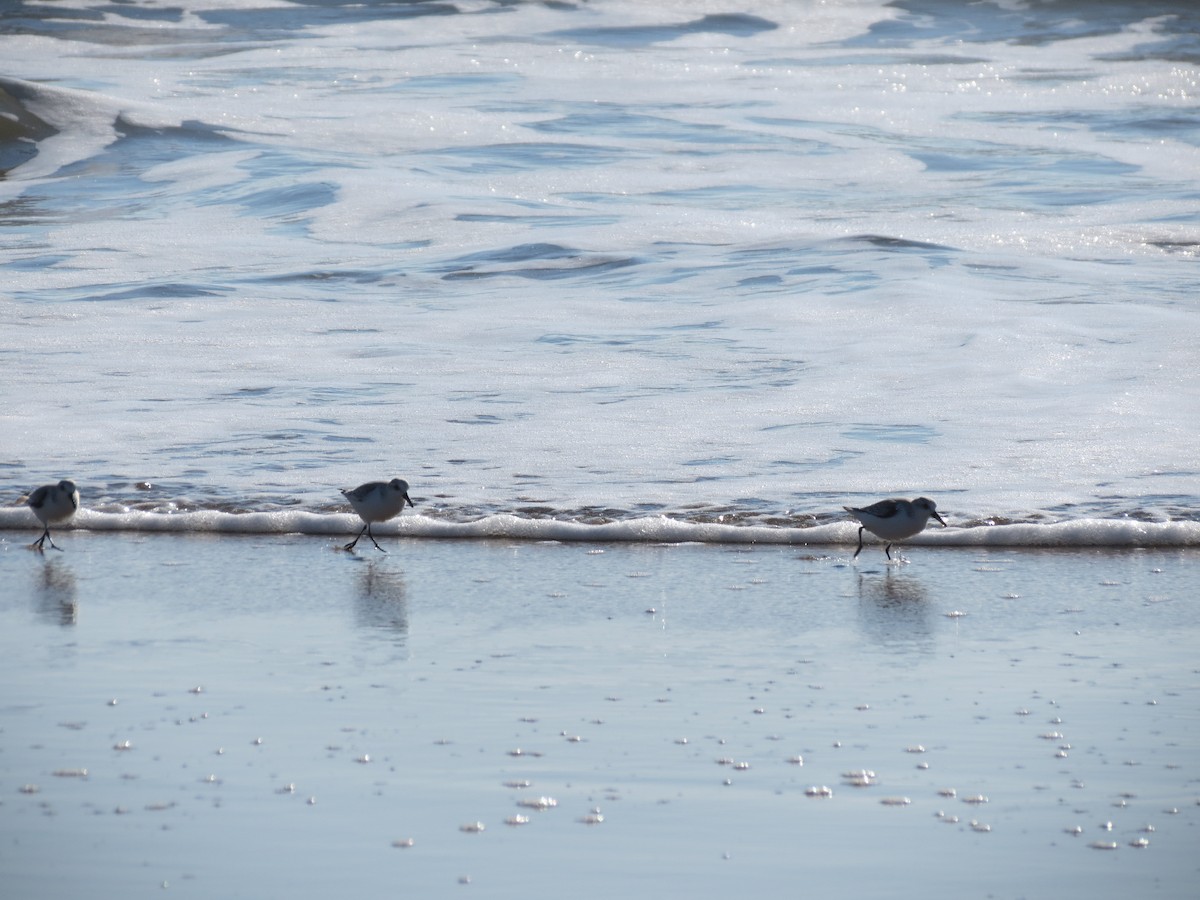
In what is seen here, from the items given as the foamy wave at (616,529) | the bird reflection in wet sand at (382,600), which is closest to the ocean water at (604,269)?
the foamy wave at (616,529)

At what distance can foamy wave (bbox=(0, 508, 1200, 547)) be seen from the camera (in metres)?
6.00

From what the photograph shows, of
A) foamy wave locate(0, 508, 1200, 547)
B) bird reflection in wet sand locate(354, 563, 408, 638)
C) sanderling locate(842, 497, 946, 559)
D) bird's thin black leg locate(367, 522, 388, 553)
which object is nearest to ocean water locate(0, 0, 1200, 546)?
foamy wave locate(0, 508, 1200, 547)

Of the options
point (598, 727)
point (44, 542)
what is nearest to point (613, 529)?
point (44, 542)

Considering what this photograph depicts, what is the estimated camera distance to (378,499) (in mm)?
5875

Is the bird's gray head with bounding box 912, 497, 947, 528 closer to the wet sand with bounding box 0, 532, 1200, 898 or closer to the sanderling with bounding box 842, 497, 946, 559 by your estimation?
the sanderling with bounding box 842, 497, 946, 559

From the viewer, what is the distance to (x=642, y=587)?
17.6 feet

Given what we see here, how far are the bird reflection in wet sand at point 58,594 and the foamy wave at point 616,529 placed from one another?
639 millimetres

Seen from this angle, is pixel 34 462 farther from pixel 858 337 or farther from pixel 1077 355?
pixel 1077 355

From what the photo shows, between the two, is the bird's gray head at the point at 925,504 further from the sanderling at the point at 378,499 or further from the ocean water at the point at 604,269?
the sanderling at the point at 378,499

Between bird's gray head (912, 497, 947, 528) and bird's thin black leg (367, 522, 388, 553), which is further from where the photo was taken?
bird's thin black leg (367, 522, 388, 553)

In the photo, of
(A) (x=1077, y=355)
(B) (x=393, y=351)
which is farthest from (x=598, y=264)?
(A) (x=1077, y=355)

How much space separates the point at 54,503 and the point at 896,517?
10.3ft

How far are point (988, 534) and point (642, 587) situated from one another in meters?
1.54

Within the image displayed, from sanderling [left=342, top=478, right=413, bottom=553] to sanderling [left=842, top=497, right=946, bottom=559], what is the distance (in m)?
1.71
